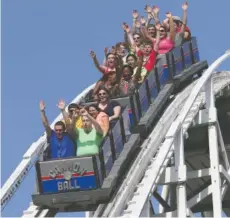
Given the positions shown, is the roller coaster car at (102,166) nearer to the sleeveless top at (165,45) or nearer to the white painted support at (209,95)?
the white painted support at (209,95)

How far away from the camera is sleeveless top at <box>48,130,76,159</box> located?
12.9m

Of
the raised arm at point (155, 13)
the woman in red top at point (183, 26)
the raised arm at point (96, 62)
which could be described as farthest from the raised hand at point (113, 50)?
the raised arm at point (155, 13)

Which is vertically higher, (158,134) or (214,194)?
(158,134)

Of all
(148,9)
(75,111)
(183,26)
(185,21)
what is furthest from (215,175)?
(148,9)

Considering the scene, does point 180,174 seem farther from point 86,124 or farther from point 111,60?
point 111,60

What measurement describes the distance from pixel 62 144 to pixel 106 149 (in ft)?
2.47

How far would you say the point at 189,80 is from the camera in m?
17.3

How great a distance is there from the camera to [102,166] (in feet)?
40.6

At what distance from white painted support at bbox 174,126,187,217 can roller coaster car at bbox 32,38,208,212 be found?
627mm

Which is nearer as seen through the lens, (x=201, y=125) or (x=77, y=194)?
(x=77, y=194)

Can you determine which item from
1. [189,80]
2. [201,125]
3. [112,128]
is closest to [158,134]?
[112,128]

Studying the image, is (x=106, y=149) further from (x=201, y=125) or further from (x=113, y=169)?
(x=201, y=125)

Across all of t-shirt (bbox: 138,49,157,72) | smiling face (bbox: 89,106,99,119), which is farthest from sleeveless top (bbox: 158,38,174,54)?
smiling face (bbox: 89,106,99,119)

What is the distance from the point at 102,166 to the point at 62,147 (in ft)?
2.93
